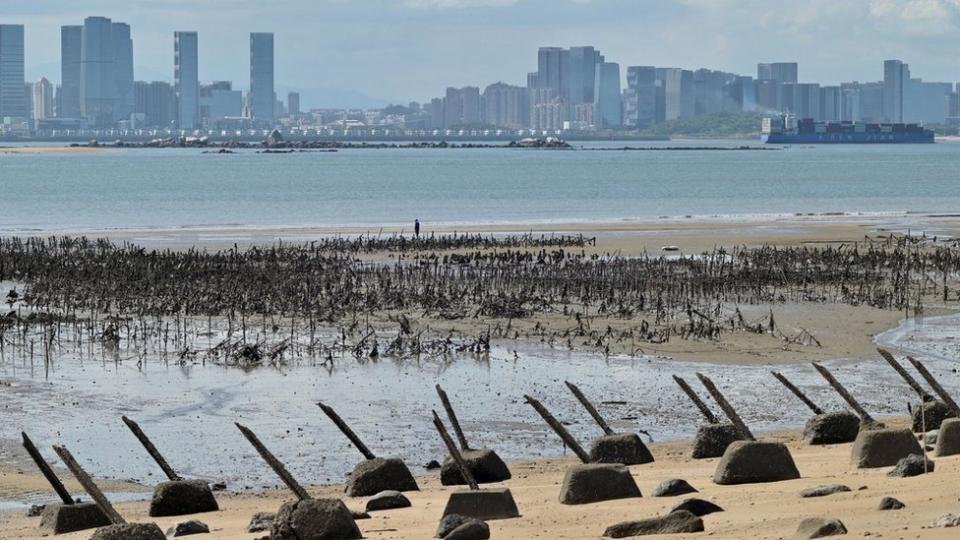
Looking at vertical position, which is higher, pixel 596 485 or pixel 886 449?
pixel 886 449

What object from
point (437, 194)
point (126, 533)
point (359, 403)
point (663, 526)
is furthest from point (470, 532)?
point (437, 194)

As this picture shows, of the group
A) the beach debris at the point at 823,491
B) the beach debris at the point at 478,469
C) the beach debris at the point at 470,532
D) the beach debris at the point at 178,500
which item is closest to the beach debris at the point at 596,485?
the beach debris at the point at 823,491

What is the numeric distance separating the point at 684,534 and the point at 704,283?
2361 cm

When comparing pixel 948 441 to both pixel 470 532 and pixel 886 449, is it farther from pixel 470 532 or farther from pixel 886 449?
pixel 470 532

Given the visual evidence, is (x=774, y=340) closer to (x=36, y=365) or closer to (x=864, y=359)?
(x=864, y=359)

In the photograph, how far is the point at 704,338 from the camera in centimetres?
2856

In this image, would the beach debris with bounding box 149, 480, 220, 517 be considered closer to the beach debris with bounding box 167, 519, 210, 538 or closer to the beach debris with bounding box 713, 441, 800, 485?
the beach debris with bounding box 167, 519, 210, 538

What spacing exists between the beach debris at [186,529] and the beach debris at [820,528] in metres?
5.37

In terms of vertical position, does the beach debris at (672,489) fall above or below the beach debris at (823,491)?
below

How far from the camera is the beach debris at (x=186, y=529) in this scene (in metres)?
14.2

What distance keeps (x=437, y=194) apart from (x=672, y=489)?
92.6 metres

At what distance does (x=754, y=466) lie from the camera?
1503 centimetres

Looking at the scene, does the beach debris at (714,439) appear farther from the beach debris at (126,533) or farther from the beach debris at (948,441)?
the beach debris at (126,533)

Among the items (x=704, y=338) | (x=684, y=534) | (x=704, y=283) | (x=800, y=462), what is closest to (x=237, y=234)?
(x=704, y=283)
